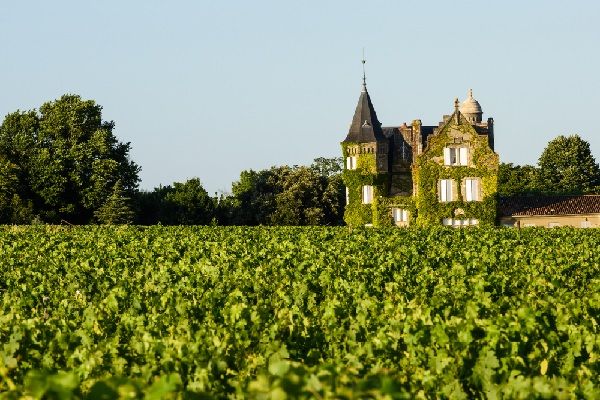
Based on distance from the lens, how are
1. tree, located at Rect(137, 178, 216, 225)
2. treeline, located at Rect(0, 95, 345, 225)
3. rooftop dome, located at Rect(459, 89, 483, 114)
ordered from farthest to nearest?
rooftop dome, located at Rect(459, 89, 483, 114)
tree, located at Rect(137, 178, 216, 225)
treeline, located at Rect(0, 95, 345, 225)

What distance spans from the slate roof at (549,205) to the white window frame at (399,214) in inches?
258

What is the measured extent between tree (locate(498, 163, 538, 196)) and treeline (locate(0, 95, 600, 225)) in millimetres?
20954

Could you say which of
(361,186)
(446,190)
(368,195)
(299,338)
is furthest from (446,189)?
(299,338)

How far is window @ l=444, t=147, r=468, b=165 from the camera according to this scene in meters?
65.6

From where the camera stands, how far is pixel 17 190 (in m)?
76.4

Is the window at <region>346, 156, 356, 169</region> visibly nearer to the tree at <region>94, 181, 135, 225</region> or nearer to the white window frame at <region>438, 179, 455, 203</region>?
the white window frame at <region>438, 179, 455, 203</region>

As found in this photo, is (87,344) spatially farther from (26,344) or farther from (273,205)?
(273,205)

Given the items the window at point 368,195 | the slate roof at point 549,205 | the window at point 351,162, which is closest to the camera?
the window at point 368,195

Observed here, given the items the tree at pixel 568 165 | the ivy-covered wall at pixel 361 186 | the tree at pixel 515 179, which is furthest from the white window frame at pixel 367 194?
the tree at pixel 568 165

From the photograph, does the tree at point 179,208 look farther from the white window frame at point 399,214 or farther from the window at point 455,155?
the window at point 455,155

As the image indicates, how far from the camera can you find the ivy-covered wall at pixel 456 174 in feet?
212

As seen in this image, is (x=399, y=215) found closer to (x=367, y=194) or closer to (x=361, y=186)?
(x=367, y=194)

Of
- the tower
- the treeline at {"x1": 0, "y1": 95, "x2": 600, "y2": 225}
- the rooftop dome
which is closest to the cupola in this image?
the rooftop dome

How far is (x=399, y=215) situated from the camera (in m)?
67.6
